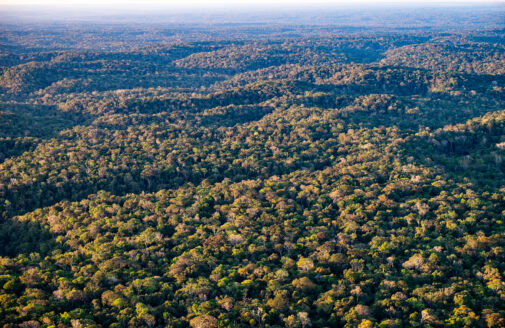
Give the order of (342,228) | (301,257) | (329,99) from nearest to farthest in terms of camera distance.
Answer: (301,257) → (342,228) → (329,99)

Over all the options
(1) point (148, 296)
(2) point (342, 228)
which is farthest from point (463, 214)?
(1) point (148, 296)

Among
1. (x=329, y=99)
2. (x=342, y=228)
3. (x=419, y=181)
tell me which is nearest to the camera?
(x=342, y=228)

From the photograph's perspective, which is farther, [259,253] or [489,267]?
[259,253]

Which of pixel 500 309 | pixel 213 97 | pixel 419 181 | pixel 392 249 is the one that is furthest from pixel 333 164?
pixel 213 97

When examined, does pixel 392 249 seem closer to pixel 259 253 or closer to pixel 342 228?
pixel 342 228

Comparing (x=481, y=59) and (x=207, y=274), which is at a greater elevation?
(x=481, y=59)

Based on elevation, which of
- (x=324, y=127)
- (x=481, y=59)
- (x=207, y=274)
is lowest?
(x=207, y=274)
